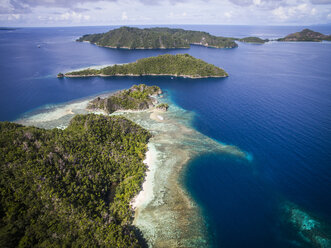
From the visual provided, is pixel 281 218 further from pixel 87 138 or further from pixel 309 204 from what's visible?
pixel 87 138

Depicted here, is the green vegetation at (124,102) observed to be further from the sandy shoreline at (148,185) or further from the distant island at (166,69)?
the distant island at (166,69)

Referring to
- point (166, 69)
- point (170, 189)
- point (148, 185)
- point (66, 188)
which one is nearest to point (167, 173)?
point (170, 189)

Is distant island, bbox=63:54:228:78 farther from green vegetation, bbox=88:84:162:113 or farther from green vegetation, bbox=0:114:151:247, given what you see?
green vegetation, bbox=0:114:151:247

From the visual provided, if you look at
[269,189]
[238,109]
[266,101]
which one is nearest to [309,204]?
[269,189]

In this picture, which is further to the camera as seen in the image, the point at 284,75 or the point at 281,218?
the point at 284,75

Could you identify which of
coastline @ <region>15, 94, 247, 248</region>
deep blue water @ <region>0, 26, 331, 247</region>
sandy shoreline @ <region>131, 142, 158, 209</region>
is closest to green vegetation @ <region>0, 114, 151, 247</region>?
sandy shoreline @ <region>131, 142, 158, 209</region>

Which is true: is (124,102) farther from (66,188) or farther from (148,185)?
(66,188)
